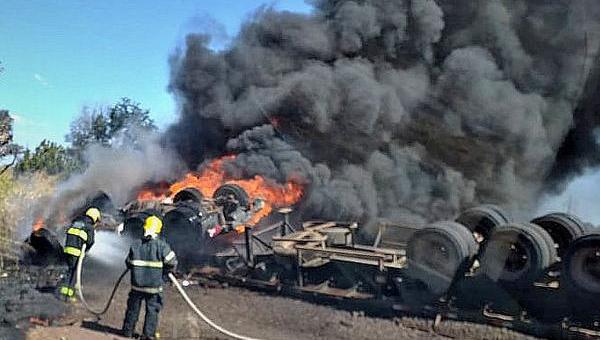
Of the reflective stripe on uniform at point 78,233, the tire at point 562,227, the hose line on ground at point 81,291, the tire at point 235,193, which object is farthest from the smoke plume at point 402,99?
the hose line on ground at point 81,291

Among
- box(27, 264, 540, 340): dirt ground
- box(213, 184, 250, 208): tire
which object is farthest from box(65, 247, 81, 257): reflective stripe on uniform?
box(213, 184, 250, 208): tire

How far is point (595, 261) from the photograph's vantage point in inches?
372

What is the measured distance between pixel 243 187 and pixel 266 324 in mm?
6823

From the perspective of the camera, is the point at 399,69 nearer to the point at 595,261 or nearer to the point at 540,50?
the point at 540,50

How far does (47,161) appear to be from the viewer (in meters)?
29.2

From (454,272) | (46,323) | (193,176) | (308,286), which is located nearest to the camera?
(46,323)

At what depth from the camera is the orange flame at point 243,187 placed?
675 inches

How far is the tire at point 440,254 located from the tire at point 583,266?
1.62 m

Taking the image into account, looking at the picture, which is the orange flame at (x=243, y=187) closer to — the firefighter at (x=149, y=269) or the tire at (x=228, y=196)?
the tire at (x=228, y=196)

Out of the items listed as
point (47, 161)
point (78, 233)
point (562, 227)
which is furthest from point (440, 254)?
point (47, 161)

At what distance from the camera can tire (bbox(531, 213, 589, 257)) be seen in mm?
12086

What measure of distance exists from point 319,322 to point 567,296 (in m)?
3.94

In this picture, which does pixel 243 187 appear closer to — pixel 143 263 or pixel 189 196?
pixel 189 196

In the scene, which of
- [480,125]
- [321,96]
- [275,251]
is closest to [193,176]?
[321,96]
